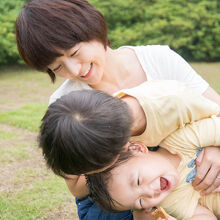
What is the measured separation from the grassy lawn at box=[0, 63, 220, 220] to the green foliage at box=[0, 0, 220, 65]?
13.8 ft

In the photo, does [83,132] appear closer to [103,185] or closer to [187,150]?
[103,185]

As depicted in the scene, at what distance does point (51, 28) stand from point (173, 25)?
386 inches

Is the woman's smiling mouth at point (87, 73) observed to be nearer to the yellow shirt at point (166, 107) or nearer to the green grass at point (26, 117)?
the yellow shirt at point (166, 107)

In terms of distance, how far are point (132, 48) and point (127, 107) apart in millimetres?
918

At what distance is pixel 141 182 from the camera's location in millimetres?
1762

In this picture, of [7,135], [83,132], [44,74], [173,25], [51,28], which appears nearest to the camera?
[83,132]

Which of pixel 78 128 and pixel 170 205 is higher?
pixel 78 128

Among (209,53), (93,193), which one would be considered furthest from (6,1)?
(93,193)

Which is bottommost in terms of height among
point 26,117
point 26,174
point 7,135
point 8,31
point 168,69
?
point 8,31

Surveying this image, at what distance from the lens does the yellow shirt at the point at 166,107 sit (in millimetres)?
1750

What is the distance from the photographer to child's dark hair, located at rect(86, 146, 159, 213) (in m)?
1.76

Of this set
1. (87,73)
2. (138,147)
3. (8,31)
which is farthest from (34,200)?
(8,31)

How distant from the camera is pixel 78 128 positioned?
1.46 metres

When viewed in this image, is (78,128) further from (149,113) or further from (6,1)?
(6,1)
